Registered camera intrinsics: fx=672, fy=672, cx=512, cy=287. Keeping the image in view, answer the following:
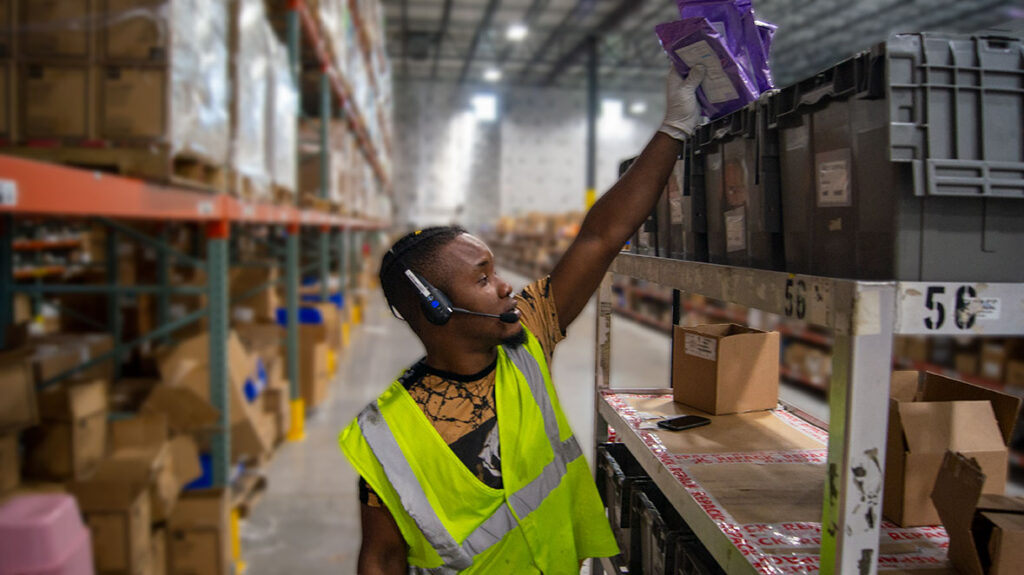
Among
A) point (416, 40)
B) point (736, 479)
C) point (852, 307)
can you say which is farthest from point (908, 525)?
point (416, 40)

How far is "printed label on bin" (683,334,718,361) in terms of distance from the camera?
1.77 metres

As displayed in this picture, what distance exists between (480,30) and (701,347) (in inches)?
684

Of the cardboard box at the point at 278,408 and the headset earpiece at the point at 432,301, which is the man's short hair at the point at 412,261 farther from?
the cardboard box at the point at 278,408

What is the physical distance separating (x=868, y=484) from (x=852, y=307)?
0.74ft

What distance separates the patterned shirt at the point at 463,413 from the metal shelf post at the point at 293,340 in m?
4.22

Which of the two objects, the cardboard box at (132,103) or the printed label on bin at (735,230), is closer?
the printed label on bin at (735,230)

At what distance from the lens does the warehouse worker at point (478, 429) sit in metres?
1.38

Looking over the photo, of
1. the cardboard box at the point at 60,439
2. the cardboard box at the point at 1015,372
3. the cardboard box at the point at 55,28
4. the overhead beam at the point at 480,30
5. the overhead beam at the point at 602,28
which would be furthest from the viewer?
the overhead beam at the point at 480,30

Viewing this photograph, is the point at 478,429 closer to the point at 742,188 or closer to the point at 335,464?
the point at 742,188

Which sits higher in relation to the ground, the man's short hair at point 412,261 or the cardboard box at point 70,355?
the man's short hair at point 412,261

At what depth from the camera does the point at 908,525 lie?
118cm

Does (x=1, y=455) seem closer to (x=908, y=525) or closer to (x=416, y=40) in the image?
(x=908, y=525)

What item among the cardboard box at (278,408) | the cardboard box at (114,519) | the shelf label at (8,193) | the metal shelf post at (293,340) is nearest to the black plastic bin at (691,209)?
the shelf label at (8,193)

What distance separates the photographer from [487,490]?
4.61 feet
